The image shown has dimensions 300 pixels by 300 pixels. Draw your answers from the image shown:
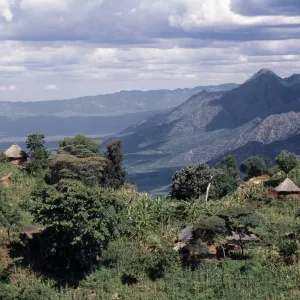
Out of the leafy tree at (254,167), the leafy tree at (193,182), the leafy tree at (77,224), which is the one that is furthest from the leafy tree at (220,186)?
the leafy tree at (254,167)

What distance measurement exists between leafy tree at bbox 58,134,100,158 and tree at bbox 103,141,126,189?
1466mm

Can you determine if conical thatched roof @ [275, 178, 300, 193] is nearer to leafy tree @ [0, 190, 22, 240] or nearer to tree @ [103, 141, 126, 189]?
tree @ [103, 141, 126, 189]

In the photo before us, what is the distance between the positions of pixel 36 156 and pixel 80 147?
325cm

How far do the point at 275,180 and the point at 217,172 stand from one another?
14.8ft

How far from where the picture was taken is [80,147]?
4675cm

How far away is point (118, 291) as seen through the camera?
27219mm

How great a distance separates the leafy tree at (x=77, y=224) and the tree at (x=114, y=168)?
50.6 ft

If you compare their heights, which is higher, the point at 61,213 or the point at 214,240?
the point at 61,213

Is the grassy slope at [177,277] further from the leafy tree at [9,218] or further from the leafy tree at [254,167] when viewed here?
the leafy tree at [254,167]

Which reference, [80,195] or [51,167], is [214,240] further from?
[51,167]

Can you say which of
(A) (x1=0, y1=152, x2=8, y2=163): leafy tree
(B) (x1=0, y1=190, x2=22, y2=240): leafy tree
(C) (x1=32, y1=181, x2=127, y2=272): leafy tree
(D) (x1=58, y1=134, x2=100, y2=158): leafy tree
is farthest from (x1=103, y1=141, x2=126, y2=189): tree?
(C) (x1=32, y1=181, x2=127, y2=272): leafy tree

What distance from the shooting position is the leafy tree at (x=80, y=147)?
45.8m

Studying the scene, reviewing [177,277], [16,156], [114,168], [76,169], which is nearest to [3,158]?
[16,156]

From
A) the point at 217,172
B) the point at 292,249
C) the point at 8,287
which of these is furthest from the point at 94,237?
the point at 217,172
